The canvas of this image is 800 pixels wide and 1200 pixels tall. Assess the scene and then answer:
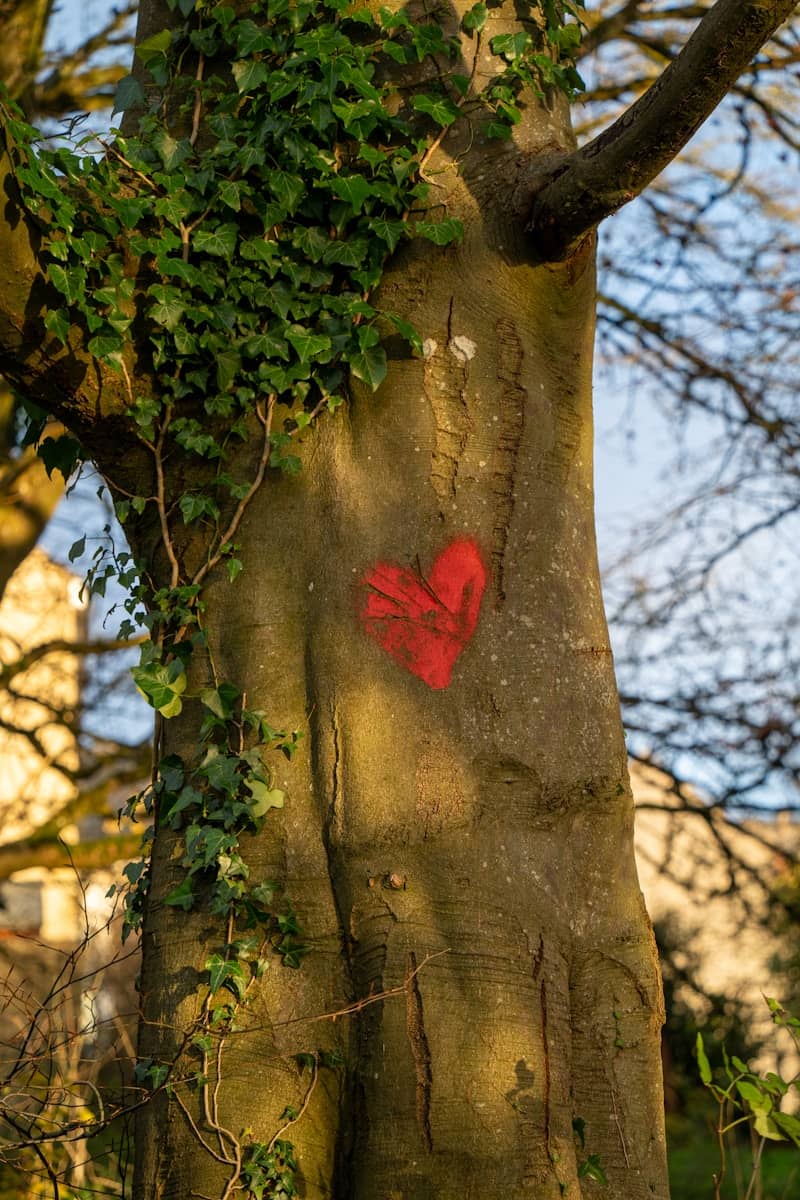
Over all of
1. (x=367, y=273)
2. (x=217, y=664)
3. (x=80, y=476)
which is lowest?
(x=217, y=664)

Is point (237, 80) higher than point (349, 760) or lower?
higher

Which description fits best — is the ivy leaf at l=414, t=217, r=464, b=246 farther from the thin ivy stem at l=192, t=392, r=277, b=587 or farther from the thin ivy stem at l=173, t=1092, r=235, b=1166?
the thin ivy stem at l=173, t=1092, r=235, b=1166

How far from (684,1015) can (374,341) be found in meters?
11.0

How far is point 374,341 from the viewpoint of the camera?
2779mm

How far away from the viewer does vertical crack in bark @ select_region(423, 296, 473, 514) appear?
2.80m

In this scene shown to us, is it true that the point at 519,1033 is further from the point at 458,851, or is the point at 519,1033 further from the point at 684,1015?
the point at 684,1015

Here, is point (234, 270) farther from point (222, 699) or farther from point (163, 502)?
point (222, 699)

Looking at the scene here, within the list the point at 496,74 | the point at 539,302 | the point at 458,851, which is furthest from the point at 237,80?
the point at 458,851

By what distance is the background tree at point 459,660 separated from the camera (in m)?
2.48

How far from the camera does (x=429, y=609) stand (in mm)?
2715

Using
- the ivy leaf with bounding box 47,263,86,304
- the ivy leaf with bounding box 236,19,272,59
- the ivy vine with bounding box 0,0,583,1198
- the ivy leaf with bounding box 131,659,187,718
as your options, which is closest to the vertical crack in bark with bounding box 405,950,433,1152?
the ivy vine with bounding box 0,0,583,1198

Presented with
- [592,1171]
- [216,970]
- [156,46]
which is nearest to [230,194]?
[156,46]

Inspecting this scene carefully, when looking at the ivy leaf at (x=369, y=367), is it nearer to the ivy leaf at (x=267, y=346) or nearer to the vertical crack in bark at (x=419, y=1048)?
the ivy leaf at (x=267, y=346)

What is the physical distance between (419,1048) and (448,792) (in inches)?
20.0
